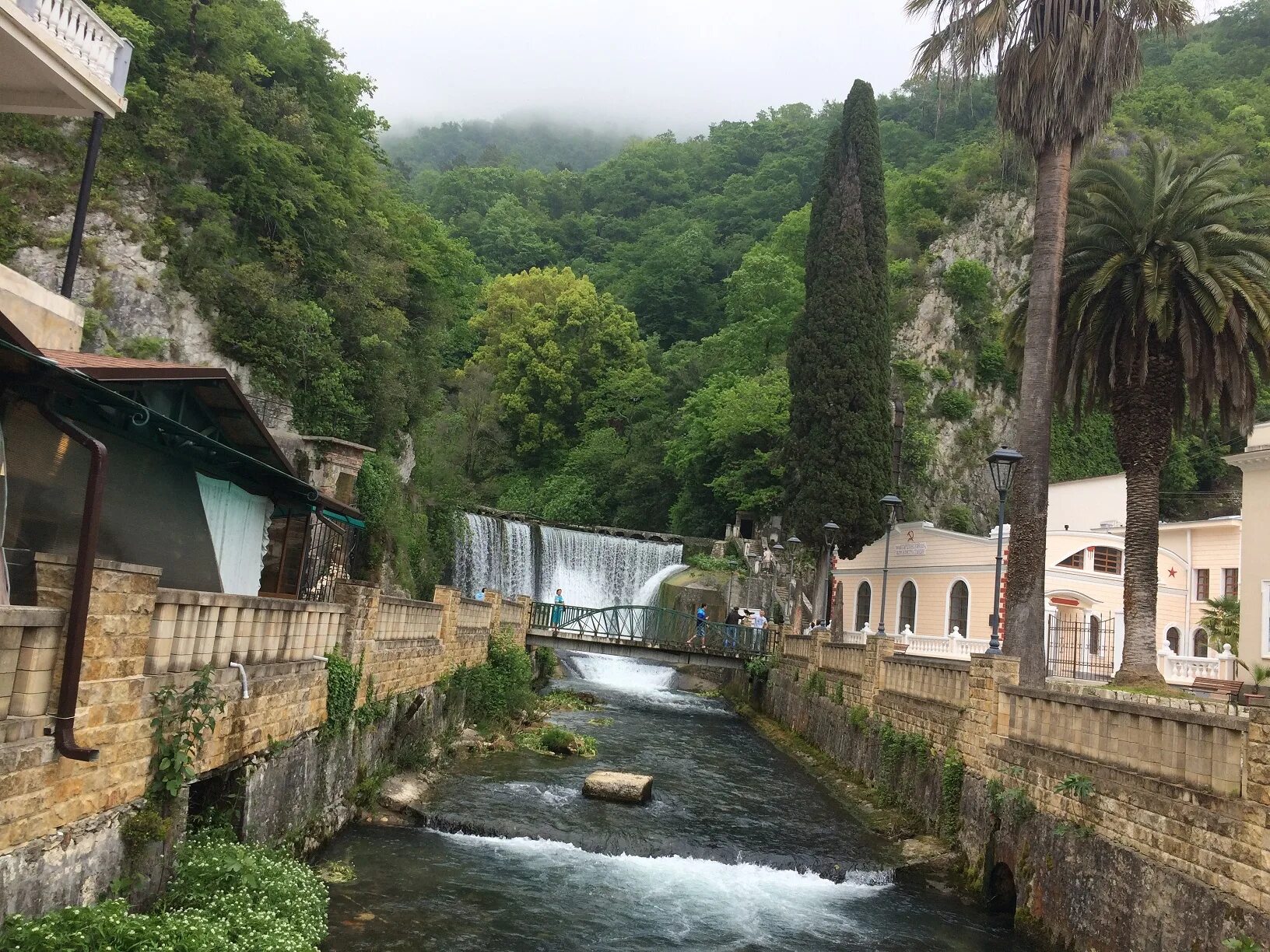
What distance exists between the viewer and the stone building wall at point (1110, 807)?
7570mm

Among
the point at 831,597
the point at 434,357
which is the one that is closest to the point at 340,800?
the point at 434,357

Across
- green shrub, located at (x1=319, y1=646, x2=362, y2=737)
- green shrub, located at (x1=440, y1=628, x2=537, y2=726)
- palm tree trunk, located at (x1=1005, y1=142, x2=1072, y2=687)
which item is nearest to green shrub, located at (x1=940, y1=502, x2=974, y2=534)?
palm tree trunk, located at (x1=1005, y1=142, x2=1072, y2=687)

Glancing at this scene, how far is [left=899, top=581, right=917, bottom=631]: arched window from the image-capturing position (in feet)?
117

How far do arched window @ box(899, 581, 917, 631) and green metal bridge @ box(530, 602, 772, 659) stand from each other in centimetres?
711

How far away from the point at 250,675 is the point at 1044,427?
16.1 metres

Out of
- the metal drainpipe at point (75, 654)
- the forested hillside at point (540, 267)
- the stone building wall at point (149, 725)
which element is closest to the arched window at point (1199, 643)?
the forested hillside at point (540, 267)

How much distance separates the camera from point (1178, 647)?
35094 mm

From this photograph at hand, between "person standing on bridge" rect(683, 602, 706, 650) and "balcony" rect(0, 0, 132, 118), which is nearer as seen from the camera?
"balcony" rect(0, 0, 132, 118)

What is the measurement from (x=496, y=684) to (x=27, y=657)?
665 inches

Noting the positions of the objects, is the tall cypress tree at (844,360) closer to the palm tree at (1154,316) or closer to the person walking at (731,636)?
the person walking at (731,636)

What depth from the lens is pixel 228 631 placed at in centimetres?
892

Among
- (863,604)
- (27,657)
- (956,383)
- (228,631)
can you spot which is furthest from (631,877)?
(956,383)

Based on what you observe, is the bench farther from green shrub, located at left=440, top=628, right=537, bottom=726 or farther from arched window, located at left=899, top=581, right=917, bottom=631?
green shrub, located at left=440, top=628, right=537, bottom=726

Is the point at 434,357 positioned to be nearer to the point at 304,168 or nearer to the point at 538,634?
the point at 304,168
